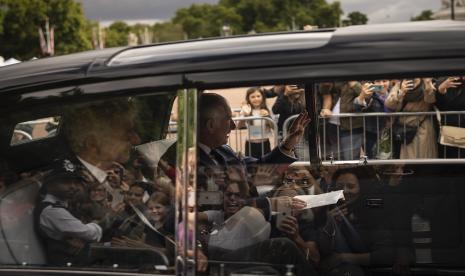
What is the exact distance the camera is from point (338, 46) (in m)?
1.96

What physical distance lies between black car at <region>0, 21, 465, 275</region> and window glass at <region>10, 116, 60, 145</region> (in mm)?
16

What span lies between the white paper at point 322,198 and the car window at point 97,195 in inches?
30.5

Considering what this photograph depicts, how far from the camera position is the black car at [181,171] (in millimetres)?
1980

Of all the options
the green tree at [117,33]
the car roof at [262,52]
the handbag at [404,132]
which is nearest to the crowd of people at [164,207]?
the car roof at [262,52]

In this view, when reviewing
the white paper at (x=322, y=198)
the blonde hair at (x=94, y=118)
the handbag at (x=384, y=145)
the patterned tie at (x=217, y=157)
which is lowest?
the handbag at (x=384, y=145)

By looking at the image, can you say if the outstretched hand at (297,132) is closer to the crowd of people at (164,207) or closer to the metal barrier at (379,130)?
the crowd of people at (164,207)

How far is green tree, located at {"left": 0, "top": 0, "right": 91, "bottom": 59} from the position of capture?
5562 cm

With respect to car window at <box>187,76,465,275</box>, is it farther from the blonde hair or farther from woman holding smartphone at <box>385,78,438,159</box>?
woman holding smartphone at <box>385,78,438,159</box>

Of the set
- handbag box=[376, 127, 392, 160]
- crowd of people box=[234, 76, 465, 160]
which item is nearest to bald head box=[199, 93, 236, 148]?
crowd of people box=[234, 76, 465, 160]

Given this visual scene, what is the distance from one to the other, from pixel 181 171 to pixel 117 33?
125m

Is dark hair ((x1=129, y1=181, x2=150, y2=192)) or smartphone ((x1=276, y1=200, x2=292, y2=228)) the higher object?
dark hair ((x1=129, y1=181, x2=150, y2=192))

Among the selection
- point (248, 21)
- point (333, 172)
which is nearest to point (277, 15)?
point (248, 21)

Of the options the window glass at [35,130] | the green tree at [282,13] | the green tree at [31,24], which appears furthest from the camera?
the green tree at [282,13]

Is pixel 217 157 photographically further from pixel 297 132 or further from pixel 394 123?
pixel 394 123
